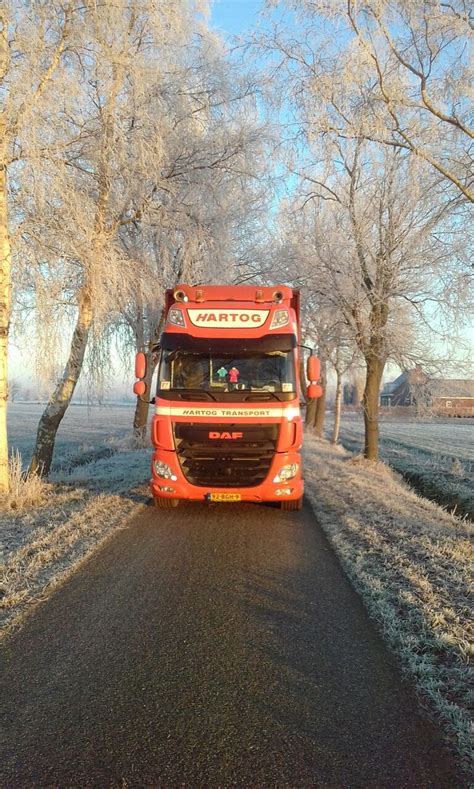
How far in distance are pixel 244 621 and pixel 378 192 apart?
11851 mm

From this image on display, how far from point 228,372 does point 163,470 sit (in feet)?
5.75

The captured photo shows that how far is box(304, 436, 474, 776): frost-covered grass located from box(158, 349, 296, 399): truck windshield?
229 centimetres

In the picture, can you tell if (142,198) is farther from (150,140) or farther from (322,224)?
(322,224)

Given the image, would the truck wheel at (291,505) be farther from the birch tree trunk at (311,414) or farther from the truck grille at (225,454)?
the birch tree trunk at (311,414)

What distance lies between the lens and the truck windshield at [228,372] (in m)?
7.56

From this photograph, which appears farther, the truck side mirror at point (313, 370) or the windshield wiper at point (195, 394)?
the truck side mirror at point (313, 370)

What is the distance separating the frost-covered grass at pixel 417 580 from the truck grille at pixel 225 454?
1357mm

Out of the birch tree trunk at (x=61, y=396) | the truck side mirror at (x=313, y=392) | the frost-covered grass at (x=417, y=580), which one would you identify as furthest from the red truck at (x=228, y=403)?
the birch tree trunk at (x=61, y=396)

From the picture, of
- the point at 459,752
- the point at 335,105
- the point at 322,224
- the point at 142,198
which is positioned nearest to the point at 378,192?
the point at 322,224

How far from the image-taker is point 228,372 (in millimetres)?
7598

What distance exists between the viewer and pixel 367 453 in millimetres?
15500

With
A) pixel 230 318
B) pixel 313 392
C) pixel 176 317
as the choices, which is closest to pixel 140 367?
pixel 176 317

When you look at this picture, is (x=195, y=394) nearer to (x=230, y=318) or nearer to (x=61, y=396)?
(x=230, y=318)

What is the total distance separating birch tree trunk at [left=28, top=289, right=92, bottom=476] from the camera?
32.7 feet
